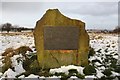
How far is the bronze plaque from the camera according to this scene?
9.39 meters

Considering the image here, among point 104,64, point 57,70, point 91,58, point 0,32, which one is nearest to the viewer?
point 57,70

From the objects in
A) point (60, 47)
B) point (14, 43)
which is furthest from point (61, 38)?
point (14, 43)

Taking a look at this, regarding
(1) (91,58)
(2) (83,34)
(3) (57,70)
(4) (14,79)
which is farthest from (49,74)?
(1) (91,58)

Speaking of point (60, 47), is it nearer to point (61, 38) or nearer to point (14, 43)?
point (61, 38)

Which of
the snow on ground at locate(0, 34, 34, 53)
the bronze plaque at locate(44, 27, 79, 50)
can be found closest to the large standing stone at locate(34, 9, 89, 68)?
the bronze plaque at locate(44, 27, 79, 50)

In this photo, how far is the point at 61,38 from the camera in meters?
9.44

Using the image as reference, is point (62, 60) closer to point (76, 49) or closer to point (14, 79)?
point (76, 49)

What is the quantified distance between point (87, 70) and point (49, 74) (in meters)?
1.06

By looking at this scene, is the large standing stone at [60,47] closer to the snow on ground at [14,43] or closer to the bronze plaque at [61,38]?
the bronze plaque at [61,38]

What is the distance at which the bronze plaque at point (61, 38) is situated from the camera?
939cm

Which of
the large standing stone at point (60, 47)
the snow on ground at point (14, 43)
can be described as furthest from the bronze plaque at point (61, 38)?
the snow on ground at point (14, 43)

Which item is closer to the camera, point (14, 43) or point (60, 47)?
point (60, 47)

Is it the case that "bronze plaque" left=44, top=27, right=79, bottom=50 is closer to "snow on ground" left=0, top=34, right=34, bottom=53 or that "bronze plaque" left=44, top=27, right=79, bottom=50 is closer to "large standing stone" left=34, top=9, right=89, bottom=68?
"large standing stone" left=34, top=9, right=89, bottom=68

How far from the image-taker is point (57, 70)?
353 inches
